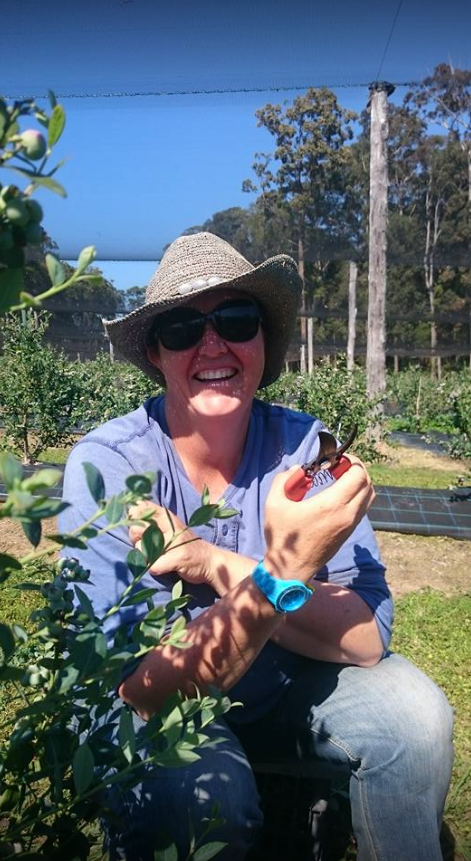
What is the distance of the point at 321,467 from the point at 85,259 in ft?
2.25

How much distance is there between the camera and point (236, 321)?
142 cm

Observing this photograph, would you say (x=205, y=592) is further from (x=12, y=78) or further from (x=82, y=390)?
(x=12, y=78)

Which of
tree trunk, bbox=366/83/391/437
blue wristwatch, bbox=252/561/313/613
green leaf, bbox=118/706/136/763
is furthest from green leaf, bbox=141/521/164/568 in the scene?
tree trunk, bbox=366/83/391/437

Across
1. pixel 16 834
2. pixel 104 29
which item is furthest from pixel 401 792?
pixel 104 29

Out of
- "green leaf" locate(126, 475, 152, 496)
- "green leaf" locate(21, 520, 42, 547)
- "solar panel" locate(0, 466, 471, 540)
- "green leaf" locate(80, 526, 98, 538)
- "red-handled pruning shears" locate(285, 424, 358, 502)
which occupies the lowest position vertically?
"solar panel" locate(0, 466, 471, 540)

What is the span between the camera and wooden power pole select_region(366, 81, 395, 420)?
977 cm

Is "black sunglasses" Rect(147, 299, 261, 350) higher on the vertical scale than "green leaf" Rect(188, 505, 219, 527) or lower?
higher

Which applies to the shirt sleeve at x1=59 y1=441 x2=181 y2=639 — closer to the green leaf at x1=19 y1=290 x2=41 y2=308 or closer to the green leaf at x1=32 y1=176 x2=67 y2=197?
the green leaf at x1=19 y1=290 x2=41 y2=308

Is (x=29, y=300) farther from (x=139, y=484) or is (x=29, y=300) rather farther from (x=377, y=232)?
(x=377, y=232)

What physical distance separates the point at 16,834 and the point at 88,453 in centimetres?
79

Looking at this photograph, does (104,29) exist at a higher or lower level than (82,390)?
higher

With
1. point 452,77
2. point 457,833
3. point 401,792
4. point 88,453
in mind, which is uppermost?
point 452,77

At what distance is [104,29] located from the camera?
11.2 m

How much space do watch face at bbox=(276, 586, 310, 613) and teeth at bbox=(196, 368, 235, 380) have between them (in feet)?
1.75
